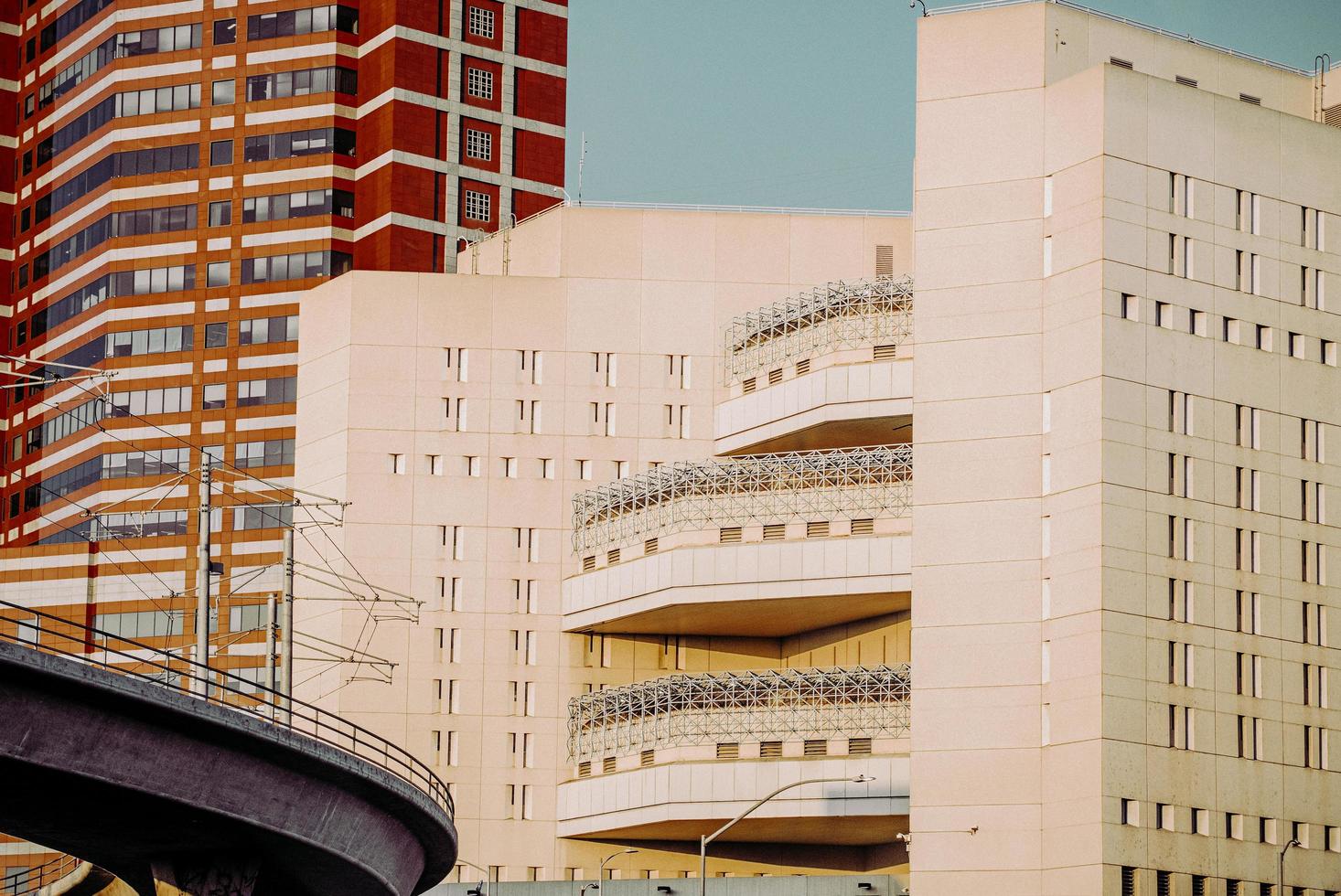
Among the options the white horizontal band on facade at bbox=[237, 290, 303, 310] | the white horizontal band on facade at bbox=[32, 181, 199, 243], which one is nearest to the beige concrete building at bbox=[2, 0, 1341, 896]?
the white horizontal band on facade at bbox=[237, 290, 303, 310]

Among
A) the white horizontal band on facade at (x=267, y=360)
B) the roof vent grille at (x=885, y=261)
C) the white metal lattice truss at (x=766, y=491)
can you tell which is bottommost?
the white metal lattice truss at (x=766, y=491)

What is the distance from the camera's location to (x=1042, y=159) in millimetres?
74875

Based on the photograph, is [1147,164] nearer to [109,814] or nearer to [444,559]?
[444,559]

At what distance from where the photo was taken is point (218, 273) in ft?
416

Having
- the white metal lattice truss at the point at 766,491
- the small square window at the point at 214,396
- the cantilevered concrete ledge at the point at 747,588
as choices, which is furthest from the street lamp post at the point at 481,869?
the small square window at the point at 214,396

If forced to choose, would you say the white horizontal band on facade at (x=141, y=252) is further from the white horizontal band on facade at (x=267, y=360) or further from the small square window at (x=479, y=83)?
the small square window at (x=479, y=83)

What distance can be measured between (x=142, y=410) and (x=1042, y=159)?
65470 millimetres

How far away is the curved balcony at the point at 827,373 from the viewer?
8225cm

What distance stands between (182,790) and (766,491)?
3956 centimetres

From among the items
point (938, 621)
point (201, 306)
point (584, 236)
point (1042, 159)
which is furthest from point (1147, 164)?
point (201, 306)

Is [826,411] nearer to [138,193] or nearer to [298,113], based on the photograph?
[298,113]

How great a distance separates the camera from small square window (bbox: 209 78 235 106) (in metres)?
129

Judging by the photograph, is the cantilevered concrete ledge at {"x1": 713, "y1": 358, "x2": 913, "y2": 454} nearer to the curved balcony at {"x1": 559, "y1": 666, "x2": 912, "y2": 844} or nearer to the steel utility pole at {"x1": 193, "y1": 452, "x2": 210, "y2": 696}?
the curved balcony at {"x1": 559, "y1": 666, "x2": 912, "y2": 844}

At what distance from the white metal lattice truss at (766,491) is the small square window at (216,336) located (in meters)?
43.2
